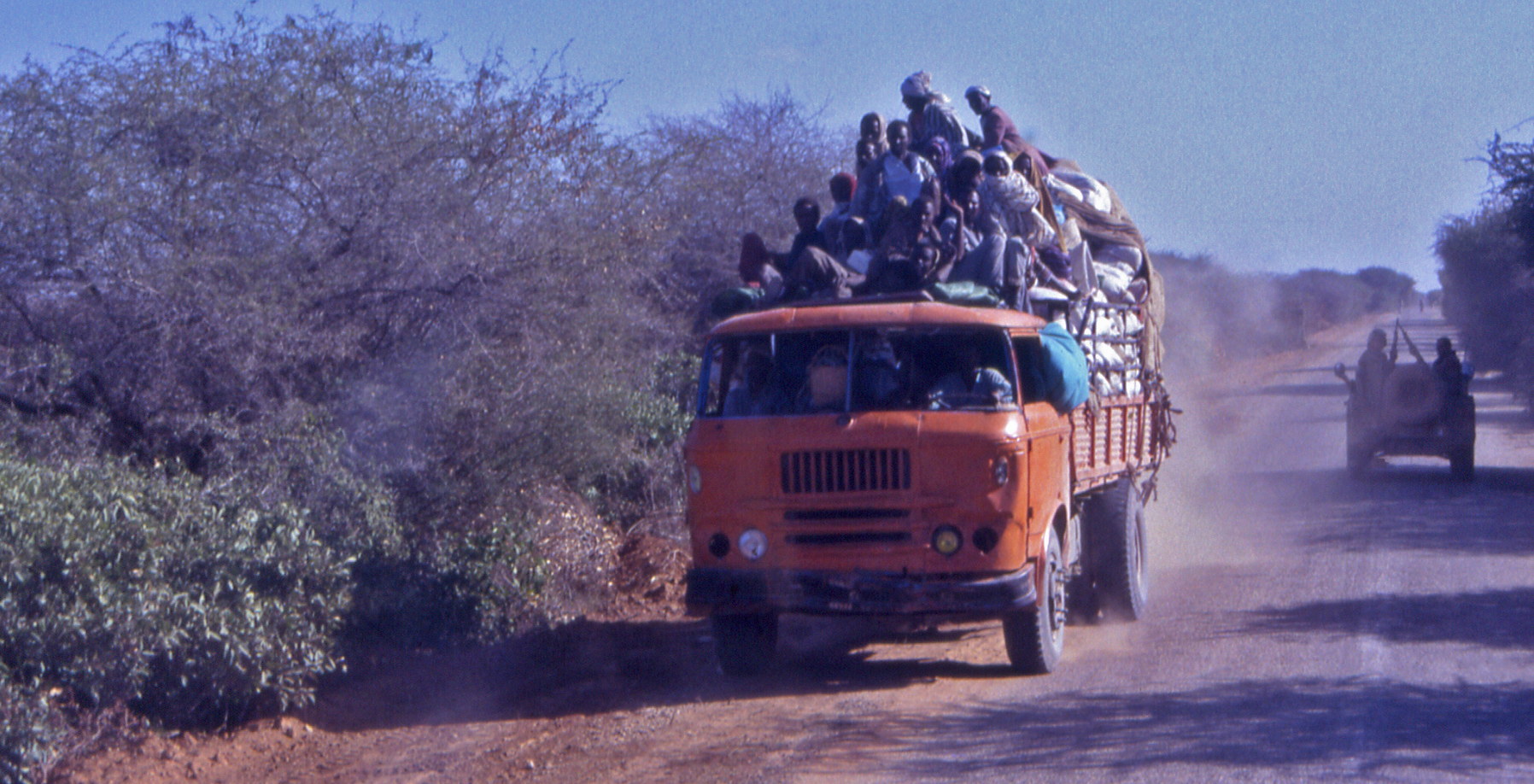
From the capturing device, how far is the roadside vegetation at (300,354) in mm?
7086

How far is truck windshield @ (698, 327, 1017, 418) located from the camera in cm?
720

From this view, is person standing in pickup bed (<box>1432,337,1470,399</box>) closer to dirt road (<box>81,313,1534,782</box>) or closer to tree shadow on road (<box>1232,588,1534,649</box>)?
dirt road (<box>81,313,1534,782</box>)

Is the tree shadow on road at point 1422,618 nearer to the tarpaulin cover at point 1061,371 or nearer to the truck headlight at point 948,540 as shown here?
the tarpaulin cover at point 1061,371

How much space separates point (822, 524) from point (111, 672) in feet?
11.8

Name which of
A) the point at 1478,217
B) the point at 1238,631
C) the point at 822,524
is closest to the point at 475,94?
the point at 822,524

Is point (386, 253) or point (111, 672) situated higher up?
point (386, 253)

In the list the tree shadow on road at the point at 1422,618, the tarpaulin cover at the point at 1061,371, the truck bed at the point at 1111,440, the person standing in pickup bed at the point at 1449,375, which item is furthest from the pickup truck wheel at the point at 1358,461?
the tarpaulin cover at the point at 1061,371

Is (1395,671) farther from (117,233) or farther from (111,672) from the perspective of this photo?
(117,233)

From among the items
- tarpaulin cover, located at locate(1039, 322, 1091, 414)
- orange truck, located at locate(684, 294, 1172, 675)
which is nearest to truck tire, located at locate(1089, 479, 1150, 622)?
orange truck, located at locate(684, 294, 1172, 675)

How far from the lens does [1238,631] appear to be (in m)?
8.52

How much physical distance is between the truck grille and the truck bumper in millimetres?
474

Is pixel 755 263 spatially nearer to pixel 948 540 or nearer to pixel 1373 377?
pixel 948 540

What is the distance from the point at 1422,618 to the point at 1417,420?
9.46 m

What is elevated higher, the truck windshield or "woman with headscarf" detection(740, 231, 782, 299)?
"woman with headscarf" detection(740, 231, 782, 299)
